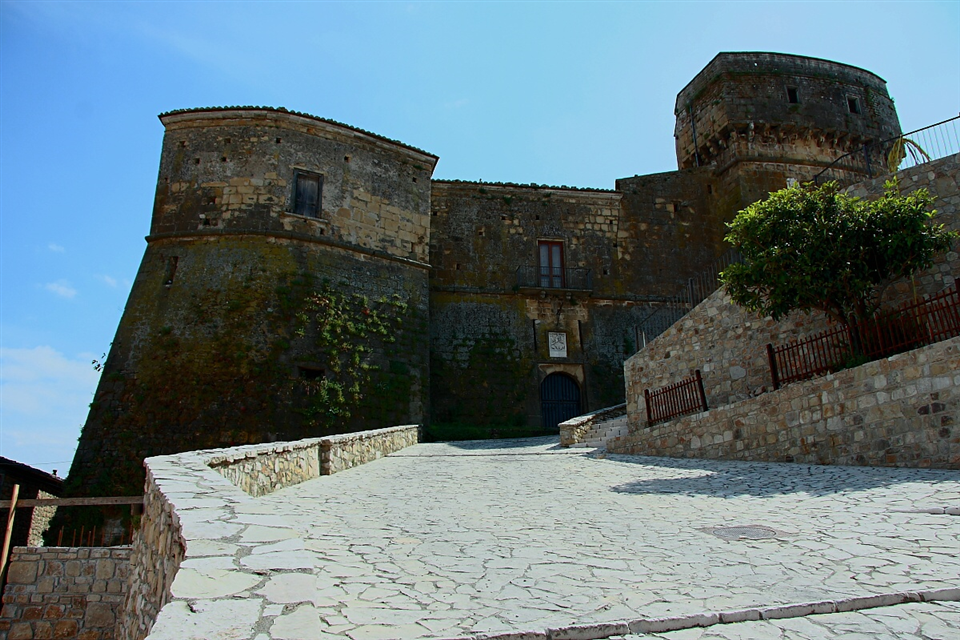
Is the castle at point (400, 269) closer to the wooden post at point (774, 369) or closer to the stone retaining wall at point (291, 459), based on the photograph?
the stone retaining wall at point (291, 459)

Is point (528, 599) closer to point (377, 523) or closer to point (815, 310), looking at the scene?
point (377, 523)

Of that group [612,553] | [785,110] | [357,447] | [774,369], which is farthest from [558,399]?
[612,553]

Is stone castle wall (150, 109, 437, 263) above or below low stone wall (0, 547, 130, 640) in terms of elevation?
above

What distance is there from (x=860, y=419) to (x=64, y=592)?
1398 centimetres

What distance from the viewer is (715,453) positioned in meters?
11.3

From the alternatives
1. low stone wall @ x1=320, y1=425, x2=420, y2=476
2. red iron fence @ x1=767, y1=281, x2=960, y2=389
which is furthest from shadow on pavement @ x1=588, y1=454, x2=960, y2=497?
low stone wall @ x1=320, y1=425, x2=420, y2=476

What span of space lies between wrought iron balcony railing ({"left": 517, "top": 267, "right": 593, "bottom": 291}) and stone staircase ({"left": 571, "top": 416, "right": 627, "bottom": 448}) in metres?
6.49

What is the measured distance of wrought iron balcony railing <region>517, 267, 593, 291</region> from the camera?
856 inches

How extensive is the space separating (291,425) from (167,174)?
8377mm

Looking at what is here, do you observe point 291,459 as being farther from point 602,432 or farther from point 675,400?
point 602,432

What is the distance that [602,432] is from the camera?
15.8 metres

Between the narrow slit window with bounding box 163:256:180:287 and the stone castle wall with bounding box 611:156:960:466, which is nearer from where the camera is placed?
the stone castle wall with bounding box 611:156:960:466

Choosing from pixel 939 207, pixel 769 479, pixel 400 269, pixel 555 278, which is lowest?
pixel 769 479

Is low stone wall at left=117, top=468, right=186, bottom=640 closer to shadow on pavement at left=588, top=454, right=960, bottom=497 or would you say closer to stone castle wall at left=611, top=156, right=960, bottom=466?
shadow on pavement at left=588, top=454, right=960, bottom=497
